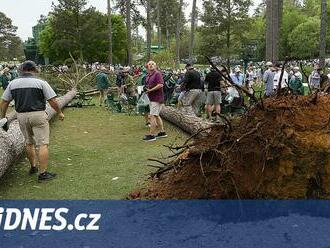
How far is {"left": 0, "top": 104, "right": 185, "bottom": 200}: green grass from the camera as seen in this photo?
7.07 metres

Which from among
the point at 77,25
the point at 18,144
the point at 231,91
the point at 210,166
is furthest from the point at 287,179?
the point at 77,25

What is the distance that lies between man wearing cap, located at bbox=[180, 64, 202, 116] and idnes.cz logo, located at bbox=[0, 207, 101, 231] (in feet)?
27.4

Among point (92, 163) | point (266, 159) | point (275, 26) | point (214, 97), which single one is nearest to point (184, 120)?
point (214, 97)

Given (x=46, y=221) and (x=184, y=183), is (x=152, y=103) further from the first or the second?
(x=46, y=221)

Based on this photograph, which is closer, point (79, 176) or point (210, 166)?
point (210, 166)

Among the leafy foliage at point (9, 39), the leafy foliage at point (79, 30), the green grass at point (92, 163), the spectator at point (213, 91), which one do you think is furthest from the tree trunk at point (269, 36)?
the leafy foliage at point (9, 39)

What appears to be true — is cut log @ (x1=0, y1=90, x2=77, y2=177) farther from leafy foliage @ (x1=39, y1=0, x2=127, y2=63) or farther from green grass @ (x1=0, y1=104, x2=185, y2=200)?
leafy foliage @ (x1=39, y1=0, x2=127, y2=63)

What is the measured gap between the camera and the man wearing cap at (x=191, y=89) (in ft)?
45.9

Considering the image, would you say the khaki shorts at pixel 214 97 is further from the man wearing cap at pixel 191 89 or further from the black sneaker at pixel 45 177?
the black sneaker at pixel 45 177

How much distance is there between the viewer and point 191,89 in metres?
14.1

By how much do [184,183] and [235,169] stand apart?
75 centimetres

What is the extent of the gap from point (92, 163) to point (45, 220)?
3.34 metres

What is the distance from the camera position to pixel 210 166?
20.7ft

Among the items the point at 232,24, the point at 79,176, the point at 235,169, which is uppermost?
the point at 232,24
